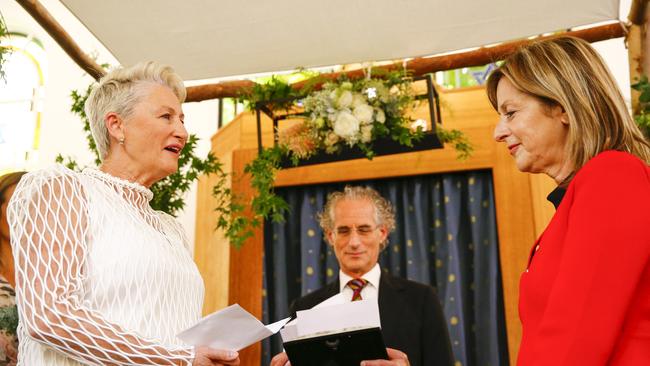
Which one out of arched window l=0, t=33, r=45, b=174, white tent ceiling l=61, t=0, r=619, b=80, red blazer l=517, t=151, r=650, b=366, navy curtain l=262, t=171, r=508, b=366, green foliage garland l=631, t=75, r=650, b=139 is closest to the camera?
red blazer l=517, t=151, r=650, b=366

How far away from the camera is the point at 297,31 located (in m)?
3.65

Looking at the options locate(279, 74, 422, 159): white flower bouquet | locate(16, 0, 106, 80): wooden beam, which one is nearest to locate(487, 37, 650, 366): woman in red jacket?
locate(279, 74, 422, 159): white flower bouquet

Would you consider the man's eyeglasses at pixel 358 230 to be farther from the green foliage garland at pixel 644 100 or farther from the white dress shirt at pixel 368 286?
the green foliage garland at pixel 644 100

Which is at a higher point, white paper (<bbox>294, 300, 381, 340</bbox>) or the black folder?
white paper (<bbox>294, 300, 381, 340</bbox>)

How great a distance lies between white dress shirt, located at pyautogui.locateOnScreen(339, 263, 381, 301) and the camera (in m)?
3.88

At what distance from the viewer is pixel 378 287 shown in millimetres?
3875

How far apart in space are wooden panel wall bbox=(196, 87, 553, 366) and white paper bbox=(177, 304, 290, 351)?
2931mm

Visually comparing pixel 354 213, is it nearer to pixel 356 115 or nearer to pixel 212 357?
pixel 356 115

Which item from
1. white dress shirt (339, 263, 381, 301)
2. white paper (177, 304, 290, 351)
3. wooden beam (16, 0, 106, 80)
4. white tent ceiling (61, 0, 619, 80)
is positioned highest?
wooden beam (16, 0, 106, 80)

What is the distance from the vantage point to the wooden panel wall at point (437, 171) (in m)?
4.82

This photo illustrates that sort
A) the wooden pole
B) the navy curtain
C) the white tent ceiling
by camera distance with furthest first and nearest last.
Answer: the navy curtain, the wooden pole, the white tent ceiling

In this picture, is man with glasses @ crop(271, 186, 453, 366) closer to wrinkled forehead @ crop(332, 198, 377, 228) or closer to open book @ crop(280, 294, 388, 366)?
wrinkled forehead @ crop(332, 198, 377, 228)

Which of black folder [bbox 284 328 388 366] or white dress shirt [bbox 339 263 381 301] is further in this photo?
white dress shirt [bbox 339 263 381 301]

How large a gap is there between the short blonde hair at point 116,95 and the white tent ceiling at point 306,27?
986mm
